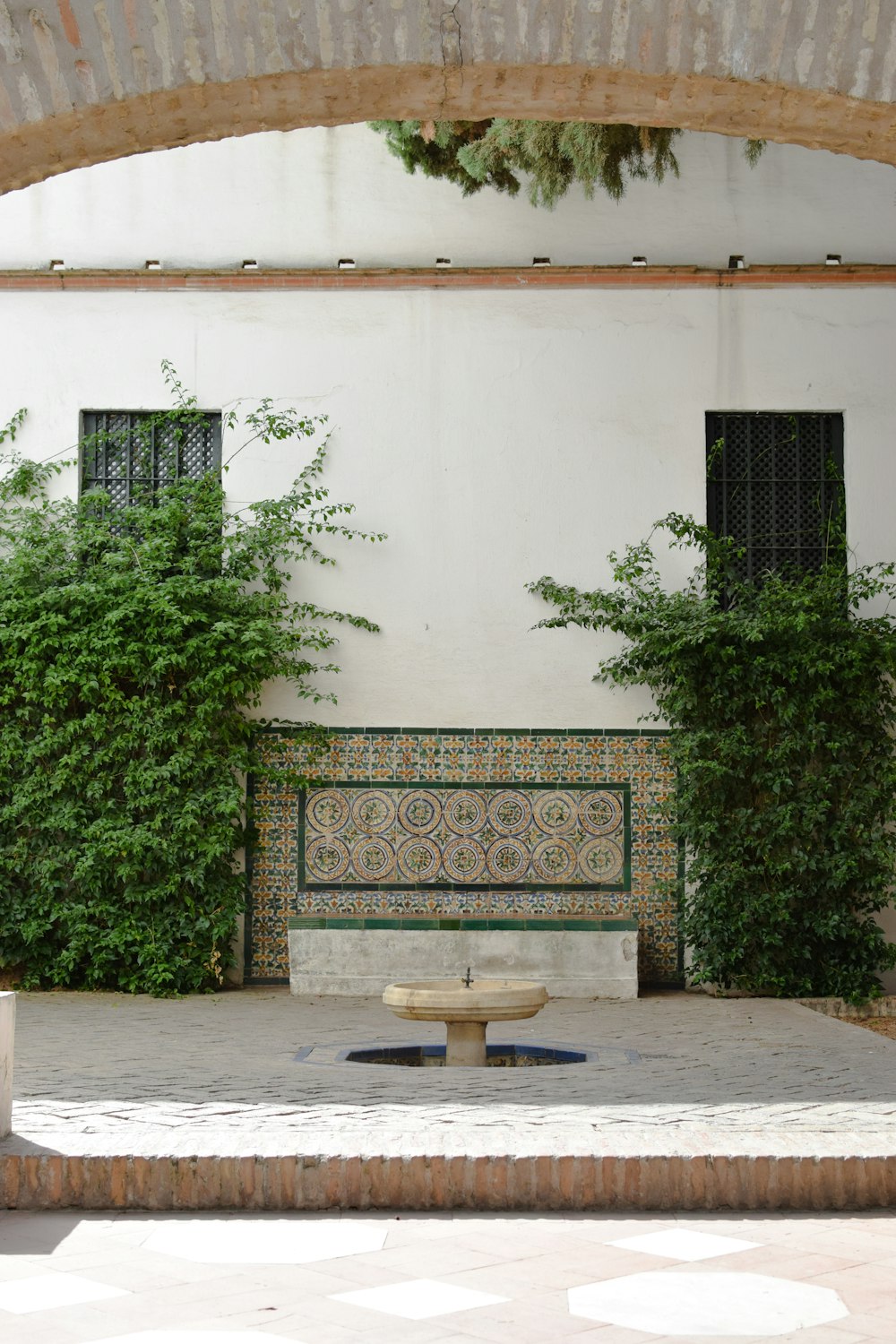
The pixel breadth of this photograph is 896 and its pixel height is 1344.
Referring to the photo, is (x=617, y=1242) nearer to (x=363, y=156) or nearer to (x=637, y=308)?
(x=637, y=308)

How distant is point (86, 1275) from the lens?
149 inches

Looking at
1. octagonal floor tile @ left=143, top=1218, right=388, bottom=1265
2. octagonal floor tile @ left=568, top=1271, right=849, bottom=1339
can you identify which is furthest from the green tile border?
octagonal floor tile @ left=568, top=1271, right=849, bottom=1339

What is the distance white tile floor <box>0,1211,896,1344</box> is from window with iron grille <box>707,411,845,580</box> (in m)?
7.26

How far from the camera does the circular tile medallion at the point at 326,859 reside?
11.0m

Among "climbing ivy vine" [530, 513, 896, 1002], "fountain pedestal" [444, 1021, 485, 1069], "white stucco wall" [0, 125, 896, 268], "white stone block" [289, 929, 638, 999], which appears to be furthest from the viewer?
"white stucco wall" [0, 125, 896, 268]

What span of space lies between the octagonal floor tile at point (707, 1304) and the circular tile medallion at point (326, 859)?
729cm

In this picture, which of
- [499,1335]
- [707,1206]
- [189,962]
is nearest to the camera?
[499,1335]

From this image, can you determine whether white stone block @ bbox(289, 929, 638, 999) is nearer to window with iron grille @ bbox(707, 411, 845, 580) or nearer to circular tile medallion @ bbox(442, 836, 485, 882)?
circular tile medallion @ bbox(442, 836, 485, 882)

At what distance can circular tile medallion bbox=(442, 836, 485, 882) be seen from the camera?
10953 mm

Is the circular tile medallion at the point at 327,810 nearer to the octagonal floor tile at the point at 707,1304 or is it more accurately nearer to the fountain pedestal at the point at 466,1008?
the fountain pedestal at the point at 466,1008

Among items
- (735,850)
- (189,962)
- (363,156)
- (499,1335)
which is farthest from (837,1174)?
(363,156)

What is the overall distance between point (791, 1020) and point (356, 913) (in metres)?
3.31

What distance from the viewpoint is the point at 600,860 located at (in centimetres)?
1095

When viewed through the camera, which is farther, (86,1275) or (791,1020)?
(791,1020)
